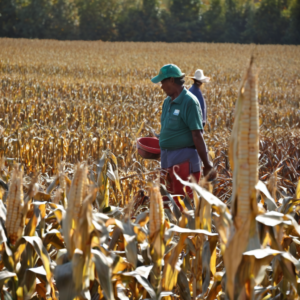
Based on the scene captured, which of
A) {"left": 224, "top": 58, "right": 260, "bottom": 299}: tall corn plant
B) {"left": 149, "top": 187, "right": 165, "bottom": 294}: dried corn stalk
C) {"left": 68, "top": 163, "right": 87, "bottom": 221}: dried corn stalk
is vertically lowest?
{"left": 149, "top": 187, "right": 165, "bottom": 294}: dried corn stalk

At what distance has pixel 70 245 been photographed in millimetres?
1643

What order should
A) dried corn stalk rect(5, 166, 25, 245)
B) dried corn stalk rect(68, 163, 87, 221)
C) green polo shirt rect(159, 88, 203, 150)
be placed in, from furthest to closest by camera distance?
1. green polo shirt rect(159, 88, 203, 150)
2. dried corn stalk rect(5, 166, 25, 245)
3. dried corn stalk rect(68, 163, 87, 221)

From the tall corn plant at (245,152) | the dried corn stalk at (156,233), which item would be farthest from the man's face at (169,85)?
the tall corn plant at (245,152)

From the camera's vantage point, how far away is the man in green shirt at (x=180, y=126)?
11.4 feet

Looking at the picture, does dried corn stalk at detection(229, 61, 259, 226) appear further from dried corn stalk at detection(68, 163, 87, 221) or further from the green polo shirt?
the green polo shirt

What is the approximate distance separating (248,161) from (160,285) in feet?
2.92

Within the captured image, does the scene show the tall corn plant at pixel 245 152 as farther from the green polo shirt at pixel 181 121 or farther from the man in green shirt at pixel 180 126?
the green polo shirt at pixel 181 121

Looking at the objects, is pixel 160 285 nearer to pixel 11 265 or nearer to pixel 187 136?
pixel 11 265

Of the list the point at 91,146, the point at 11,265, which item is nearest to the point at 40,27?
the point at 91,146

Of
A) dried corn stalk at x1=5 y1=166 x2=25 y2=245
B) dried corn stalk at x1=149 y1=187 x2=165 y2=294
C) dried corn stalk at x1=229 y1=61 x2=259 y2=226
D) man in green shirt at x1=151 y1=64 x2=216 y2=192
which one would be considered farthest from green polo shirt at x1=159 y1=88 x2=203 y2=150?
dried corn stalk at x1=229 y1=61 x2=259 y2=226

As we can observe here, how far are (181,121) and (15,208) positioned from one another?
6.85ft

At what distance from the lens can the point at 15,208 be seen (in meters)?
1.79

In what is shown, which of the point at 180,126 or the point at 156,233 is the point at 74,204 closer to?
the point at 156,233

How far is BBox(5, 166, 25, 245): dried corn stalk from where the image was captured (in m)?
1.77
